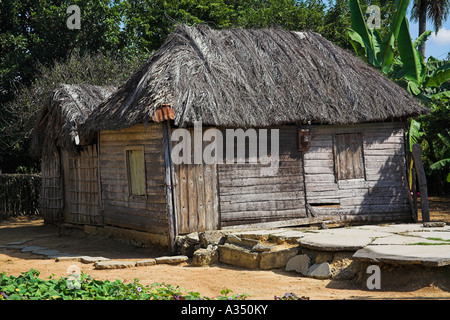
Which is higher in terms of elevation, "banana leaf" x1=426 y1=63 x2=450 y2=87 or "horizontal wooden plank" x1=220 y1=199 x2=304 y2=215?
"banana leaf" x1=426 y1=63 x2=450 y2=87

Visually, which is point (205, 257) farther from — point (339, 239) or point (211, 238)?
point (339, 239)

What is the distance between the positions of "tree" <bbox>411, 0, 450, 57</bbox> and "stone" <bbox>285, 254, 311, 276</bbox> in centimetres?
1883

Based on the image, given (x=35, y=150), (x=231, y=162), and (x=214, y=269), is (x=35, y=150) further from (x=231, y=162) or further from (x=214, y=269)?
(x=214, y=269)

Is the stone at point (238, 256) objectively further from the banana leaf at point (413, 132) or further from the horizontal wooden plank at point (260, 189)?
the banana leaf at point (413, 132)

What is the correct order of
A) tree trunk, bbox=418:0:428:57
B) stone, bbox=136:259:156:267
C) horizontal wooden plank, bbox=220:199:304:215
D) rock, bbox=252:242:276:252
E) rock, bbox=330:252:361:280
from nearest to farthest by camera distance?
rock, bbox=330:252:361:280 → rock, bbox=252:242:276:252 → stone, bbox=136:259:156:267 → horizontal wooden plank, bbox=220:199:304:215 → tree trunk, bbox=418:0:428:57

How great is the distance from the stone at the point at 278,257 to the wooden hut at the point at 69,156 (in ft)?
17.2

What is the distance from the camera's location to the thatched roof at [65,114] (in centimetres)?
1298

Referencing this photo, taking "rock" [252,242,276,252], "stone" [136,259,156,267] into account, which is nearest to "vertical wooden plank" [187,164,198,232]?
"stone" [136,259,156,267]

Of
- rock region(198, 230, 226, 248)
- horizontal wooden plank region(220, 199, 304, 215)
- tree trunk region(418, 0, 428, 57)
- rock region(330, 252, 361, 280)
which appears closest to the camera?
rock region(330, 252, 361, 280)

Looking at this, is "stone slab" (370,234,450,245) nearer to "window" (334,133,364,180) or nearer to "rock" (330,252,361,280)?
"rock" (330,252,361,280)

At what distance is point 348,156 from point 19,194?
37.6 ft

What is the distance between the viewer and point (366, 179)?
1170 cm

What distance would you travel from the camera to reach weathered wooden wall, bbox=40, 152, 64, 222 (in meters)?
14.3
